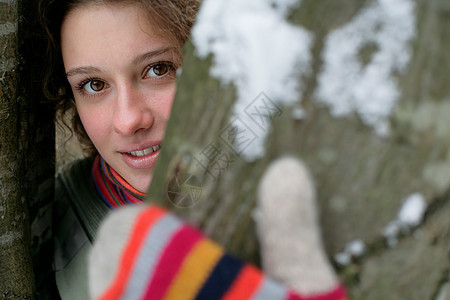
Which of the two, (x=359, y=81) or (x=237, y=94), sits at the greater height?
(x=359, y=81)

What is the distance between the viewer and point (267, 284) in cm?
63

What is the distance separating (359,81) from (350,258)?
11.3 inches

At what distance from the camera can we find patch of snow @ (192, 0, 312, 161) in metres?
0.62

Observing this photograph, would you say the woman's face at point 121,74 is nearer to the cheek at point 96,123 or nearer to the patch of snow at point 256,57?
the cheek at point 96,123

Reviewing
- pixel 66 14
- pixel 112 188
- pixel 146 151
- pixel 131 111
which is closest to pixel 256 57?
pixel 131 111

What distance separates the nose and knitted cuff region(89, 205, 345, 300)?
2.09 feet

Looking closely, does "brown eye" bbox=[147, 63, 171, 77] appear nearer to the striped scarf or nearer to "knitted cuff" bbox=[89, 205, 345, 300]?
the striped scarf

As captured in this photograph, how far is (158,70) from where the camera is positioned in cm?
135

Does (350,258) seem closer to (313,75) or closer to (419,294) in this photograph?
(419,294)

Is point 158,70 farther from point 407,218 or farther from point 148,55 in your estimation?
point 407,218

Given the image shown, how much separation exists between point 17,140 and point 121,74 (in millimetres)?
504

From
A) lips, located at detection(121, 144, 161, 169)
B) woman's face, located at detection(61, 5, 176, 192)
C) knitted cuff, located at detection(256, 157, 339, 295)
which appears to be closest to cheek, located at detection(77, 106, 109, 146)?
woman's face, located at detection(61, 5, 176, 192)

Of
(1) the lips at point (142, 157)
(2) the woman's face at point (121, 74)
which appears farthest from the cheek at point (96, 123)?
(1) the lips at point (142, 157)

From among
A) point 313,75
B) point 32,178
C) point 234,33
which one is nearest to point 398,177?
point 313,75
